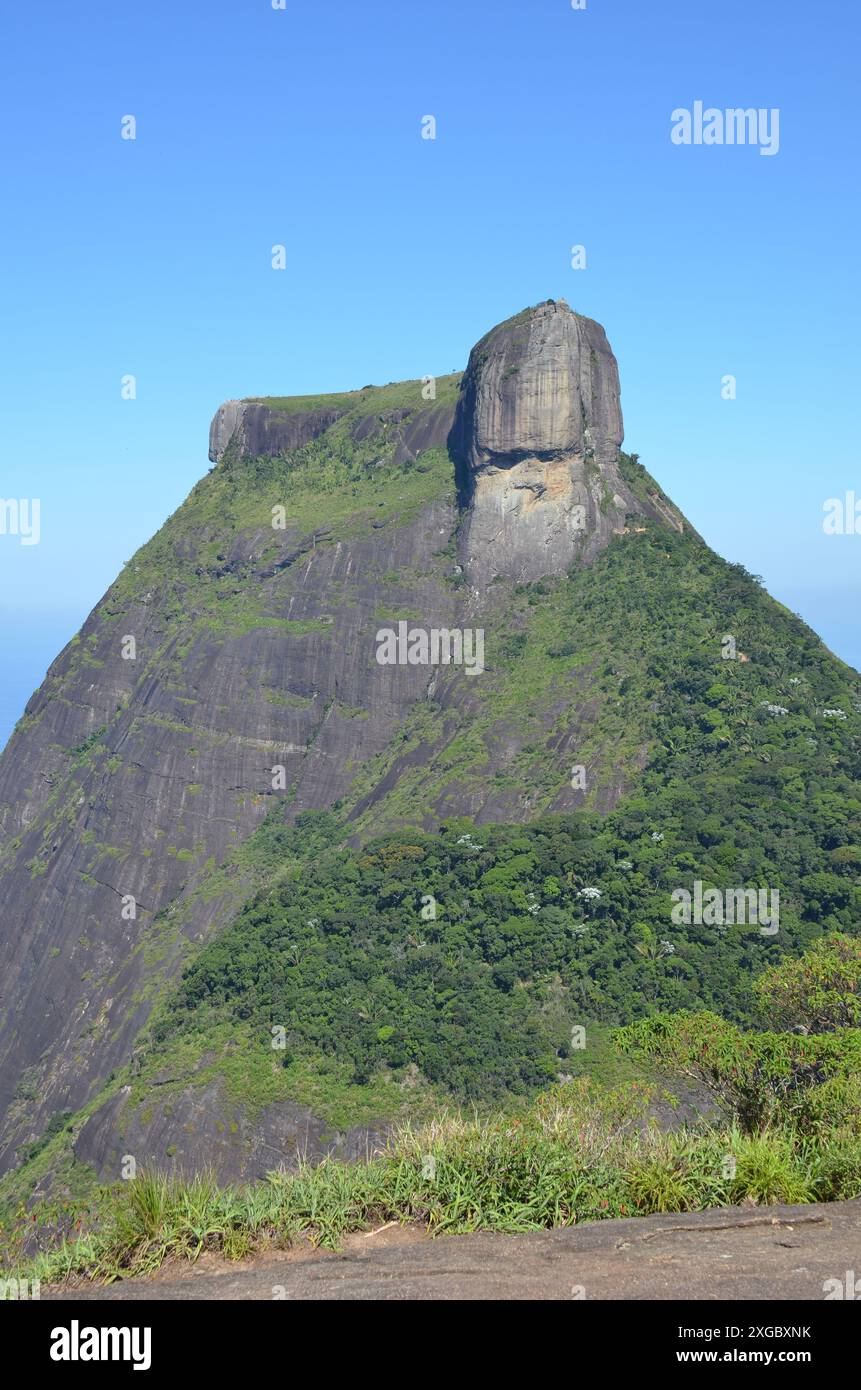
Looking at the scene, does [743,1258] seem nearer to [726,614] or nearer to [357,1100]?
[357,1100]

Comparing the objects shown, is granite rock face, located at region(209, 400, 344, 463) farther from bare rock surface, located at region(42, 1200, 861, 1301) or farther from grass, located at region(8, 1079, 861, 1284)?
bare rock surface, located at region(42, 1200, 861, 1301)

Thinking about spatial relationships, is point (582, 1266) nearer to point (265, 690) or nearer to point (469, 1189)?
point (469, 1189)

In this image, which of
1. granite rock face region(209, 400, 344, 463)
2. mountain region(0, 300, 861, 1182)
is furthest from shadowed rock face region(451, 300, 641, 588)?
granite rock face region(209, 400, 344, 463)

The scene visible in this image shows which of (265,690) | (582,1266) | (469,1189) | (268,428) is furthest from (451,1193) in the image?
(268,428)

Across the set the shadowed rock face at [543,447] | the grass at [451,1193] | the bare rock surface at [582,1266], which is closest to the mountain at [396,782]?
the shadowed rock face at [543,447]

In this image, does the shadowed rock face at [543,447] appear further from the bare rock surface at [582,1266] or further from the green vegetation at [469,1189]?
the bare rock surface at [582,1266]

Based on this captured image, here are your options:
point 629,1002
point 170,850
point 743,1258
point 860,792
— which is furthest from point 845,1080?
point 170,850
